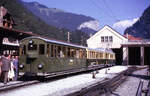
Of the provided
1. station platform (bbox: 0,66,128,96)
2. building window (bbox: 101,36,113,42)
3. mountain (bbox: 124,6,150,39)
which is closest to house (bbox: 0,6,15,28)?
building window (bbox: 101,36,113,42)

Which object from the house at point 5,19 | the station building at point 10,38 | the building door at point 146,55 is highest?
the house at point 5,19

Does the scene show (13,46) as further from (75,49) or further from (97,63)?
(97,63)

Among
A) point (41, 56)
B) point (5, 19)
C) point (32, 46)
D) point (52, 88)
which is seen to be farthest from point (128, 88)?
point (5, 19)

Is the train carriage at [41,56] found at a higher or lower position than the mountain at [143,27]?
lower

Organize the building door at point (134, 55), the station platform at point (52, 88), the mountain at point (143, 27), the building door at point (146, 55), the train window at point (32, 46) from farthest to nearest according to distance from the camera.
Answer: the mountain at point (143, 27) → the building door at point (134, 55) → the building door at point (146, 55) → the train window at point (32, 46) → the station platform at point (52, 88)

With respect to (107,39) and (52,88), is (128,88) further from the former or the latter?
(107,39)

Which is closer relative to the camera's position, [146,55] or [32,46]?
[32,46]

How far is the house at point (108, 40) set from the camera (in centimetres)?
4672

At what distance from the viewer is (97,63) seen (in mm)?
25969

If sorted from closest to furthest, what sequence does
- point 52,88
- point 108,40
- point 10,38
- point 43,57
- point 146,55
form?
point 52,88, point 43,57, point 10,38, point 108,40, point 146,55

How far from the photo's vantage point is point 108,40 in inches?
1870

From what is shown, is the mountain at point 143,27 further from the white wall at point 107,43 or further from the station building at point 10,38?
the station building at point 10,38

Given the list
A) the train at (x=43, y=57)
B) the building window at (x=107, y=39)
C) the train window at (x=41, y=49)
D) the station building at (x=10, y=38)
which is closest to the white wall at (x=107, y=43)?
the building window at (x=107, y=39)

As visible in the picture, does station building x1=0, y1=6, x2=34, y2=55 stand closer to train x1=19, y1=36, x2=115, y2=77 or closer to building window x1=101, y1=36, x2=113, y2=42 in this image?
train x1=19, y1=36, x2=115, y2=77
